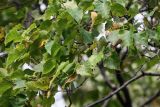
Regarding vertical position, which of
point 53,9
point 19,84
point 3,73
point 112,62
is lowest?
point 112,62

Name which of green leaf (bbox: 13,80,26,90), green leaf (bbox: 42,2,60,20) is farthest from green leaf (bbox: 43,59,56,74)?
green leaf (bbox: 42,2,60,20)

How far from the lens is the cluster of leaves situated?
198 cm

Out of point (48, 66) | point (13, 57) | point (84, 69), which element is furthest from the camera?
point (13, 57)

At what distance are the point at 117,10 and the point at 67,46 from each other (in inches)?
11.3

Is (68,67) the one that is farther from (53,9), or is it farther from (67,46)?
(53,9)

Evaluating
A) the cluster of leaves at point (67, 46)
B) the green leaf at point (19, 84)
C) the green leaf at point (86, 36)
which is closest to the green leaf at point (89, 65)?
the cluster of leaves at point (67, 46)

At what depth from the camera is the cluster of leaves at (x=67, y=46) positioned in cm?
198

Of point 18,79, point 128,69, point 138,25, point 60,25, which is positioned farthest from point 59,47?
point 128,69

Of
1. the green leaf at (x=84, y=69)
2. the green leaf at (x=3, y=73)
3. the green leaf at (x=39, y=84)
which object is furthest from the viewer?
the green leaf at (x=3, y=73)

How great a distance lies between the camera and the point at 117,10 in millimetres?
2018

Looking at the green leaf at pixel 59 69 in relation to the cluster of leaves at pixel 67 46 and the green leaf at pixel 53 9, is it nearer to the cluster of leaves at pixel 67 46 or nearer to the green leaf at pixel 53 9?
the cluster of leaves at pixel 67 46

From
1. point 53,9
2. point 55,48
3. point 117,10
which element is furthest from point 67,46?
point 117,10

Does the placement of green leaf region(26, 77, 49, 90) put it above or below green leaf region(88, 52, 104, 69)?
above

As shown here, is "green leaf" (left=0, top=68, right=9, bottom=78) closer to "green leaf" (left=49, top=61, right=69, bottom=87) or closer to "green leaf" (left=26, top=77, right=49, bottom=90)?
"green leaf" (left=26, top=77, right=49, bottom=90)
